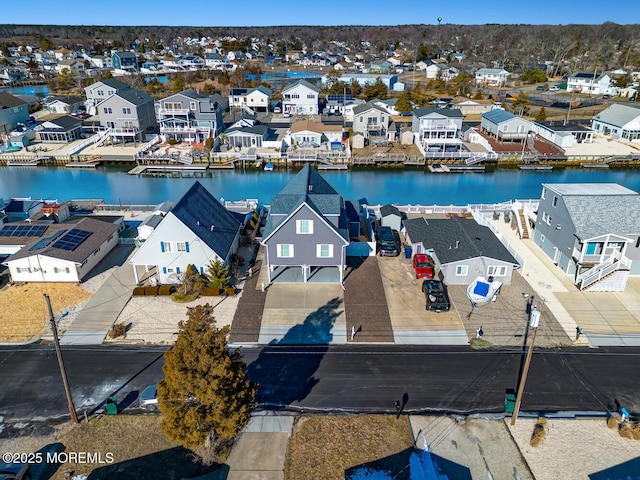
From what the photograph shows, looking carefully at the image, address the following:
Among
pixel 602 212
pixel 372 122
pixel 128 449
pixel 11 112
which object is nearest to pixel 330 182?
pixel 372 122

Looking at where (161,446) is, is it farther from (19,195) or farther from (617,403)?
(19,195)

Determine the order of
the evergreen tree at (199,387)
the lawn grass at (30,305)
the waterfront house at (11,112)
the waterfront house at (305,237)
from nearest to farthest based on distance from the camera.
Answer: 1. the evergreen tree at (199,387)
2. the lawn grass at (30,305)
3. the waterfront house at (305,237)
4. the waterfront house at (11,112)

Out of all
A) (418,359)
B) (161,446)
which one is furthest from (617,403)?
(161,446)

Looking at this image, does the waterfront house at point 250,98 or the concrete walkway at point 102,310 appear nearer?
the concrete walkway at point 102,310

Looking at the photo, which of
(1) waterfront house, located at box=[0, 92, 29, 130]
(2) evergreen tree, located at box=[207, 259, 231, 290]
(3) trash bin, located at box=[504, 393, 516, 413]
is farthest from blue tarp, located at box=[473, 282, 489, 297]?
(1) waterfront house, located at box=[0, 92, 29, 130]

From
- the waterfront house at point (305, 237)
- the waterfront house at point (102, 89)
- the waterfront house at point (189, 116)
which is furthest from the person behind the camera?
the waterfront house at point (102, 89)

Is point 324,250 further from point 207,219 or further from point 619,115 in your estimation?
point 619,115

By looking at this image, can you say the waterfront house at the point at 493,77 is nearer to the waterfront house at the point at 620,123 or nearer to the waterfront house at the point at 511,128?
the waterfront house at the point at 620,123

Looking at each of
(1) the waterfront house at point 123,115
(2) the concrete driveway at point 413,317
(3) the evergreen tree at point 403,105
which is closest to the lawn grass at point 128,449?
(2) the concrete driveway at point 413,317
